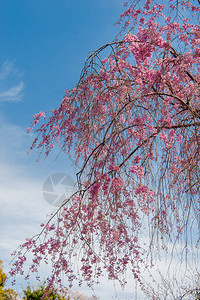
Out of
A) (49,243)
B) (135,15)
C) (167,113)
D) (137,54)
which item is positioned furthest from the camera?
(135,15)

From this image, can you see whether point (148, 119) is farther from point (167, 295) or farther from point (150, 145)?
point (167, 295)

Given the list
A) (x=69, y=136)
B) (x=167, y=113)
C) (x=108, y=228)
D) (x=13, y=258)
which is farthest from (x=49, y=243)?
(x=167, y=113)

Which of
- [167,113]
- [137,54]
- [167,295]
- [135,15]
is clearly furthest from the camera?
[167,295]

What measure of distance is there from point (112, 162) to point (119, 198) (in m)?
0.39

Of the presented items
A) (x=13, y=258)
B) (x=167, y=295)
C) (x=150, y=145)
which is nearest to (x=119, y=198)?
(x=150, y=145)

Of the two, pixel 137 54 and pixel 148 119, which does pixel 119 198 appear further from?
pixel 137 54

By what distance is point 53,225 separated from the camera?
3.50 m

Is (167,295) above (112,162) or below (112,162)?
below

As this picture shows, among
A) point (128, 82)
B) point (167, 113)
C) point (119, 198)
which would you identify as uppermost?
point (128, 82)

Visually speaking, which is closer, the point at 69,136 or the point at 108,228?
the point at 108,228

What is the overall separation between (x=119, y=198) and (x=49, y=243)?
994 mm

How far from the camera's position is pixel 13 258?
138 inches

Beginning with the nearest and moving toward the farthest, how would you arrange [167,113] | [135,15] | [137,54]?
[167,113] → [137,54] → [135,15]

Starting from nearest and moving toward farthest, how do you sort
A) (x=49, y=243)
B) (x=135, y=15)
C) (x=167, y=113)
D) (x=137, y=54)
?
(x=167, y=113)
(x=49, y=243)
(x=137, y=54)
(x=135, y=15)
